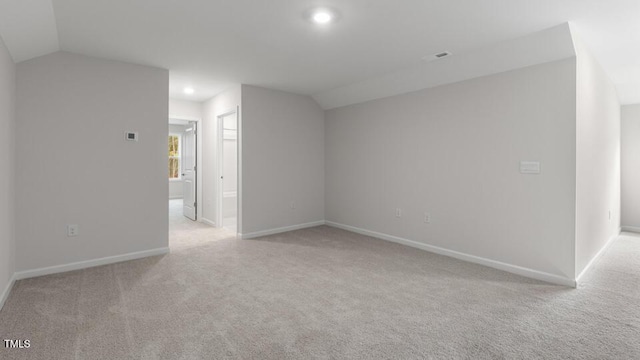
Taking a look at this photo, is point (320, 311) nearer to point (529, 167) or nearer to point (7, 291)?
point (529, 167)

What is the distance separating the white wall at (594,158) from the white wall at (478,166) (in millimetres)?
171

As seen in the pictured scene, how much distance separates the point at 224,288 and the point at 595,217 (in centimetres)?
411

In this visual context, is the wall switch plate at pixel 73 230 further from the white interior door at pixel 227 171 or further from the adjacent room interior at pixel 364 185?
the white interior door at pixel 227 171

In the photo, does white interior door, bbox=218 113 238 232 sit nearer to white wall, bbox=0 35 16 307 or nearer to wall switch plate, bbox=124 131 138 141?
wall switch plate, bbox=124 131 138 141

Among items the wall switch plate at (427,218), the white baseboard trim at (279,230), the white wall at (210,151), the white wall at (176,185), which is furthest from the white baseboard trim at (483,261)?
the white wall at (176,185)

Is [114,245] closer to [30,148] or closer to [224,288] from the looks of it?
[30,148]

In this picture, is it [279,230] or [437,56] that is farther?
[279,230]

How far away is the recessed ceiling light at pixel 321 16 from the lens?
249 cm

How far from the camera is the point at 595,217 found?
3645 mm

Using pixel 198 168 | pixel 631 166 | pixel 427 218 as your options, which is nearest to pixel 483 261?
pixel 427 218

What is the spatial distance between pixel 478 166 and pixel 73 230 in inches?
179

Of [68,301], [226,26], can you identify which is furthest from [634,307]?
[68,301]

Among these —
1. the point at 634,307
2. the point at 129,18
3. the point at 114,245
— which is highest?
the point at 129,18

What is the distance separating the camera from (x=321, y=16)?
256 cm
